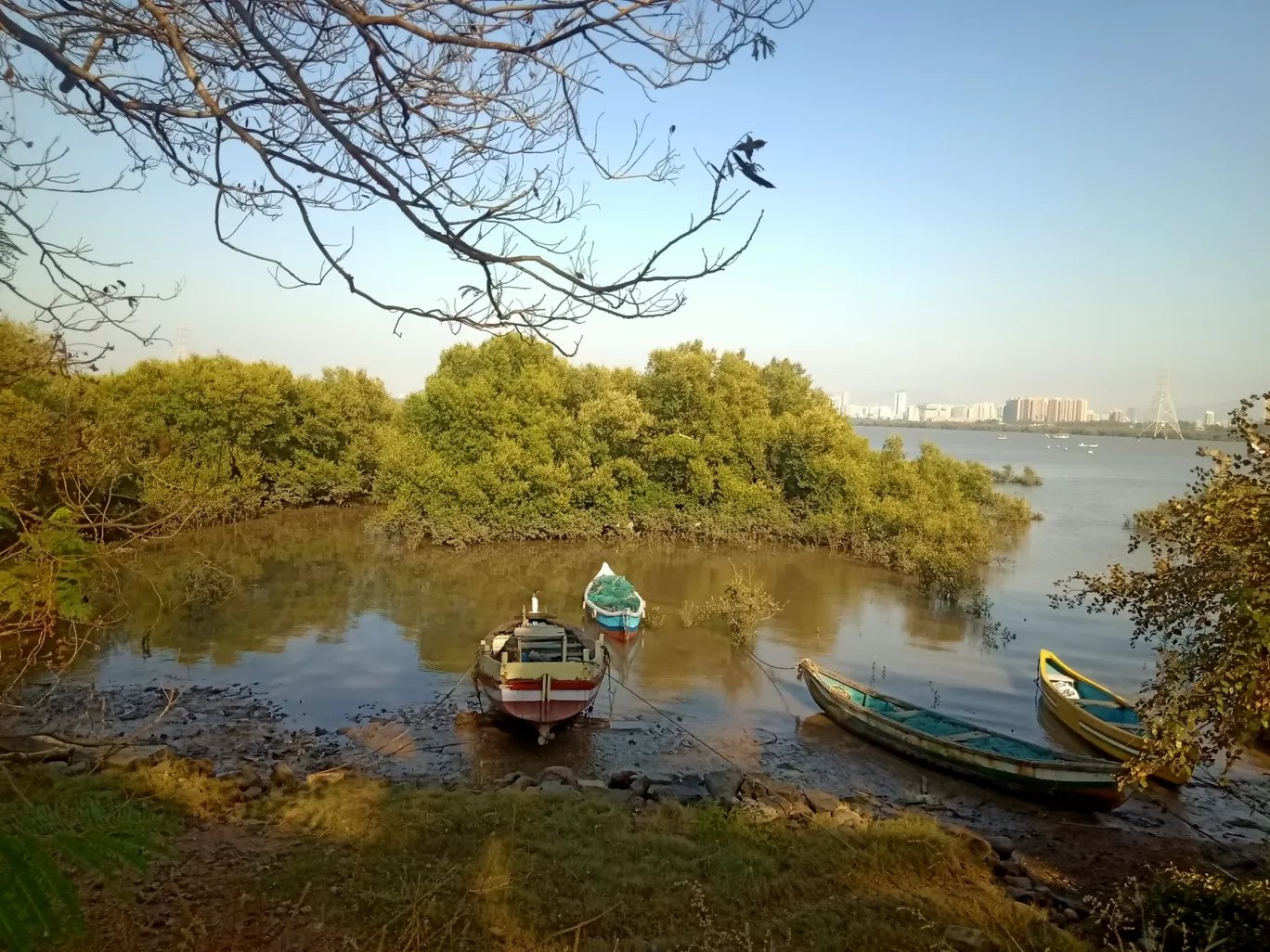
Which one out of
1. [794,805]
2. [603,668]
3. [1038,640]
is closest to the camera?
[794,805]

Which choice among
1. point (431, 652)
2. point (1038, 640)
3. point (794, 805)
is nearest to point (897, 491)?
point (1038, 640)

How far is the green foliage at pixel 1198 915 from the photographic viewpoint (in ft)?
16.7

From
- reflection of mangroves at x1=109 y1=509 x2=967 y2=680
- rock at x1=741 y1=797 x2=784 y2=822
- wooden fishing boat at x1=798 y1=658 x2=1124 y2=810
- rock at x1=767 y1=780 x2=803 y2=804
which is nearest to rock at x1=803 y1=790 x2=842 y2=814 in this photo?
rock at x1=767 y1=780 x2=803 y2=804

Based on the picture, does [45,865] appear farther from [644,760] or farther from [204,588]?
[204,588]

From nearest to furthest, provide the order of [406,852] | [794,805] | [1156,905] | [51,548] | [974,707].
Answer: [51,548] < [1156,905] < [406,852] < [794,805] < [974,707]

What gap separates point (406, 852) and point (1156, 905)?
5.90m

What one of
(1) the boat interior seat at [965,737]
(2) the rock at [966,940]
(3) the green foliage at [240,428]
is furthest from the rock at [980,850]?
(3) the green foliage at [240,428]

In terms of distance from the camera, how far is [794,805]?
903cm

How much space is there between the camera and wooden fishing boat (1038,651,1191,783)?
37.9ft

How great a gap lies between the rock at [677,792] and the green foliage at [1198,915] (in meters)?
4.25

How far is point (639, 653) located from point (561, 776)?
6.67 m

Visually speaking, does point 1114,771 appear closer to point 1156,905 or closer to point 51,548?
point 1156,905

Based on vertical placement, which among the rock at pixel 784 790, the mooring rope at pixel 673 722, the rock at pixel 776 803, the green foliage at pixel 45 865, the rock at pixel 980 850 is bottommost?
the mooring rope at pixel 673 722

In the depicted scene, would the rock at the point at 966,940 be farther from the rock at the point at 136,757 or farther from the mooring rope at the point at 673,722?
the rock at the point at 136,757
